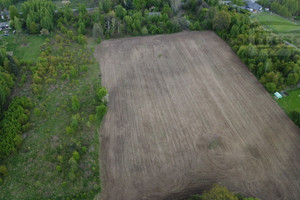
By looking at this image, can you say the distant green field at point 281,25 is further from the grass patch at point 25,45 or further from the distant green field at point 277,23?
the grass patch at point 25,45

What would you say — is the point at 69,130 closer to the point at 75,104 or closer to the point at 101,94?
the point at 75,104

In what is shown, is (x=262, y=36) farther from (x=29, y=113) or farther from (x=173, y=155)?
(x=29, y=113)

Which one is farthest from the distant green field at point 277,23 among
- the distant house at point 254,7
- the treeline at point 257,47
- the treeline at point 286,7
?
the treeline at point 257,47

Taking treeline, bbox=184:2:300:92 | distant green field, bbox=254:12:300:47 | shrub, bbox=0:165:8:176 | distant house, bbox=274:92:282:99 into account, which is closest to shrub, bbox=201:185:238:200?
distant house, bbox=274:92:282:99

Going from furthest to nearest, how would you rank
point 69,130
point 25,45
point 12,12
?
point 12,12
point 25,45
point 69,130

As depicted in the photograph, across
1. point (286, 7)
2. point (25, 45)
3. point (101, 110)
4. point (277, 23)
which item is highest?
point (286, 7)

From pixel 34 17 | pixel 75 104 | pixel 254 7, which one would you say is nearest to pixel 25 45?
pixel 34 17

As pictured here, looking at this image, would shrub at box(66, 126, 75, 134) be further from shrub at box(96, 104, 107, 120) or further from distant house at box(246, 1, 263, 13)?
distant house at box(246, 1, 263, 13)
